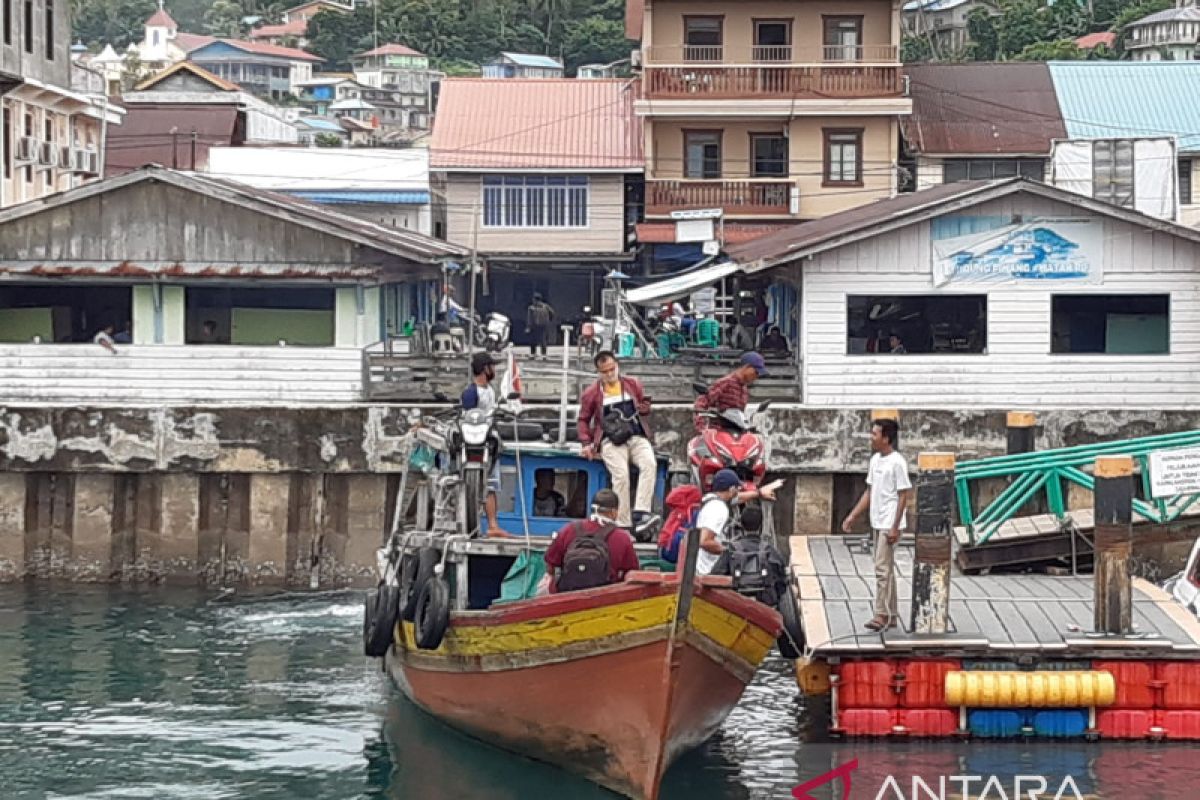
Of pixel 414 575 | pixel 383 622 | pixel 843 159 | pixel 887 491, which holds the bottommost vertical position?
pixel 383 622

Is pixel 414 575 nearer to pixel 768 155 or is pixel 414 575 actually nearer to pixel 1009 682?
pixel 1009 682

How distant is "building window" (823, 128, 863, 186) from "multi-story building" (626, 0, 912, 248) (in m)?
0.02

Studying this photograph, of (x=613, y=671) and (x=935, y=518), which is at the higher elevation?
(x=935, y=518)

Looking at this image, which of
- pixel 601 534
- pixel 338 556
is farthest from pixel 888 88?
pixel 601 534

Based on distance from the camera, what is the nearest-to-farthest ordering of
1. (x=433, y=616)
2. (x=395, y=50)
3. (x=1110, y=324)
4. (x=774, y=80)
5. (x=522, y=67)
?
(x=433, y=616) < (x=1110, y=324) < (x=774, y=80) < (x=522, y=67) < (x=395, y=50)

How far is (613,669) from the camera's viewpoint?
17.0 metres

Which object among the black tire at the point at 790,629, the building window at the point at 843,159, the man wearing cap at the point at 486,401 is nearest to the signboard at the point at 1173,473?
the black tire at the point at 790,629

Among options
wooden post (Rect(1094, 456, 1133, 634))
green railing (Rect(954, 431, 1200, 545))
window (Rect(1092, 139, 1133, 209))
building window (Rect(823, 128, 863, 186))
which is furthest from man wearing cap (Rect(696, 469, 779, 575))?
building window (Rect(823, 128, 863, 186))

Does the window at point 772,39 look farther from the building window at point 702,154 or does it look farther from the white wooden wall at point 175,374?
the white wooden wall at point 175,374

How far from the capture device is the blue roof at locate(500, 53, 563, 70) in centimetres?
9681

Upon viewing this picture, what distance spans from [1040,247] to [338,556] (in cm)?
1190

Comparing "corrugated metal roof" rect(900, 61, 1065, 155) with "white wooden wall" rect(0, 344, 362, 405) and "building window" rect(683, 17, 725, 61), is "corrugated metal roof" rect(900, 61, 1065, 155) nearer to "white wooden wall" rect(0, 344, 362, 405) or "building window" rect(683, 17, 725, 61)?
"building window" rect(683, 17, 725, 61)

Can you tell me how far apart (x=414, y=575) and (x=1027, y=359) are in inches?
535

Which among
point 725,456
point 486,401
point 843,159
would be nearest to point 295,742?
point 486,401
